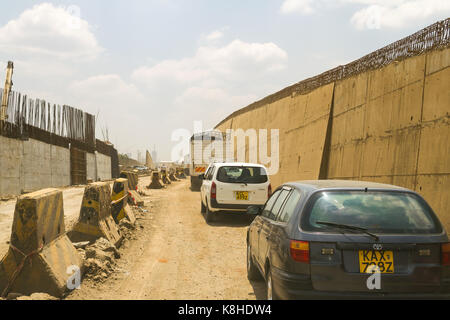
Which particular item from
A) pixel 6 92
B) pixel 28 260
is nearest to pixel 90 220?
pixel 28 260

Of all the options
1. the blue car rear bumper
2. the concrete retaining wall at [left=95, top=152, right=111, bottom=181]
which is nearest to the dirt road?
the blue car rear bumper

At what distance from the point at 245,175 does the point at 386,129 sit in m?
4.29

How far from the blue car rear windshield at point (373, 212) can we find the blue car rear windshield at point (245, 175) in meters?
8.47

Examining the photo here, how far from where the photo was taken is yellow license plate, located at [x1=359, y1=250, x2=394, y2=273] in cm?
392

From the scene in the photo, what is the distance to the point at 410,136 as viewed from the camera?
1134 cm

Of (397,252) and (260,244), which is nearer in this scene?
(397,252)

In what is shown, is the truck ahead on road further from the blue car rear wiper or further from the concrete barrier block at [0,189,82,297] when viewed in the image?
the blue car rear wiper

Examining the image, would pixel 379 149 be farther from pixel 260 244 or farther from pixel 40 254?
pixel 40 254

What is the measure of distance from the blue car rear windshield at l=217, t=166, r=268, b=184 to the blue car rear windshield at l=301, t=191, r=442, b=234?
8.47 m

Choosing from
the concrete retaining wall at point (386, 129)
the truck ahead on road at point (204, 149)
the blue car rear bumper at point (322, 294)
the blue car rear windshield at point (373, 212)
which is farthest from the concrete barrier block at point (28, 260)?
the truck ahead on road at point (204, 149)

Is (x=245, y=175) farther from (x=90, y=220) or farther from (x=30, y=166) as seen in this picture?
(x=30, y=166)

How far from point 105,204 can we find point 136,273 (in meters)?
2.36

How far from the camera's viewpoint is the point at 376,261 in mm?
3934
